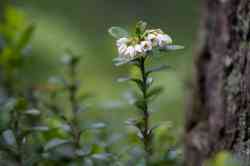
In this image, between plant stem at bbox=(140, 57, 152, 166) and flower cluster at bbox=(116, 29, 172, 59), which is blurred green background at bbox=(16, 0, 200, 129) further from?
flower cluster at bbox=(116, 29, 172, 59)

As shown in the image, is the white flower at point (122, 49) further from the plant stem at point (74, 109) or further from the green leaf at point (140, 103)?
the plant stem at point (74, 109)

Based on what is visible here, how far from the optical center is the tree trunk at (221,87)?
1.53m

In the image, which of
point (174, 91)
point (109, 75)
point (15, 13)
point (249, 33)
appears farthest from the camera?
point (109, 75)

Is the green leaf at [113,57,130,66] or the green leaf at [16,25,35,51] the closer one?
the green leaf at [113,57,130,66]

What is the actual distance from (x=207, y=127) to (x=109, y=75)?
6.79ft

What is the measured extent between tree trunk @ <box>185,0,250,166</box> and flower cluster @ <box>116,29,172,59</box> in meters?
0.31

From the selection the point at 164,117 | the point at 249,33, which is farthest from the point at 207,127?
the point at 164,117

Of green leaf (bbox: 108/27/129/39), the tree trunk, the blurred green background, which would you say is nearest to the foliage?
green leaf (bbox: 108/27/129/39)

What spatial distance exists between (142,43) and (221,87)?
1.71ft

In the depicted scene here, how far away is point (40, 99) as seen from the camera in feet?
6.71

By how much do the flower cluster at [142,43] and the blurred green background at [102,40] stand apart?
Answer: 1.34m

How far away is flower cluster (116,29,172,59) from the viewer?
1277 mm

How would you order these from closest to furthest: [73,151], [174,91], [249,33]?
[249,33]
[73,151]
[174,91]

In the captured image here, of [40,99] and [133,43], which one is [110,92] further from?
[133,43]
